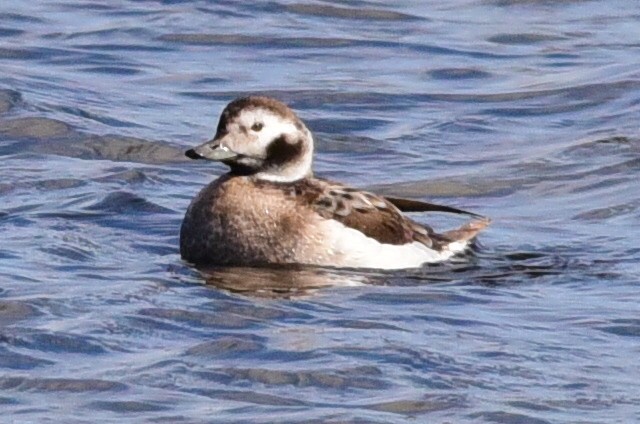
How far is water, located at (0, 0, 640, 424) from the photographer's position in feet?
32.2

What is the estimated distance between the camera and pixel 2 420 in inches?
358

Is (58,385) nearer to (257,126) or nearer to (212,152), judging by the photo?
(212,152)

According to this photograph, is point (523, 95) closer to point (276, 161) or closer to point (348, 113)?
point (348, 113)

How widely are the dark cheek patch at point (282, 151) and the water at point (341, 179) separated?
2.32 ft

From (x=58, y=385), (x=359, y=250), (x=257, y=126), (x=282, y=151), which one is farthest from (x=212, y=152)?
(x=58, y=385)

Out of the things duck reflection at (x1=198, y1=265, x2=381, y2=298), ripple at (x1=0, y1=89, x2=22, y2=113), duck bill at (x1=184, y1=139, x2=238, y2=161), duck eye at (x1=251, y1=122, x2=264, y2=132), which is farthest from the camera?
ripple at (x1=0, y1=89, x2=22, y2=113)

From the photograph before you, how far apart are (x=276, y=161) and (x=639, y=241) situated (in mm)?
2381

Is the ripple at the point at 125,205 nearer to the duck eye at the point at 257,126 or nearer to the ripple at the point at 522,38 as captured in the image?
the duck eye at the point at 257,126

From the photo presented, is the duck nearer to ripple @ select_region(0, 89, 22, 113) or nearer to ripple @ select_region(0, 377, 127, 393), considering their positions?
ripple @ select_region(0, 377, 127, 393)

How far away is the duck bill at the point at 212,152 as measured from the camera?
491 inches

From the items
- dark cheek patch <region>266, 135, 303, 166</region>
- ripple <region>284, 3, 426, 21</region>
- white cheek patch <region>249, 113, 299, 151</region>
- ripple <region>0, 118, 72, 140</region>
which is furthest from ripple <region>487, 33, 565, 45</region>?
white cheek patch <region>249, 113, 299, 151</region>

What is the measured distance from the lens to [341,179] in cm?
1611

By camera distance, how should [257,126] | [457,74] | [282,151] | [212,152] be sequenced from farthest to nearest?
1. [457,74]
2. [282,151]
3. [257,126]
4. [212,152]

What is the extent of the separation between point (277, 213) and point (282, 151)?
38cm
